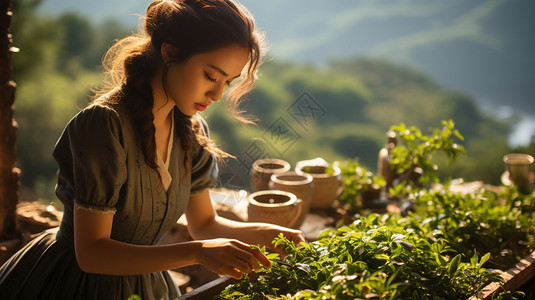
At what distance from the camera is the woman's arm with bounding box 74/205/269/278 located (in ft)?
3.48

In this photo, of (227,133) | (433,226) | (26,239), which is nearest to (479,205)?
(433,226)

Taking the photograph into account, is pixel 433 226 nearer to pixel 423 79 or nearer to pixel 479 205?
pixel 479 205

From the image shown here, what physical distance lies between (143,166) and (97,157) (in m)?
0.18

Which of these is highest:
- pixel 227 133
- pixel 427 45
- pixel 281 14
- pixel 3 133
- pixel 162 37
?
pixel 281 14

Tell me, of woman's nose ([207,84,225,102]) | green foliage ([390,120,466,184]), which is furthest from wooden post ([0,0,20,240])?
green foliage ([390,120,466,184])

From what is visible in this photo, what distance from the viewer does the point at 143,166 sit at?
1266mm

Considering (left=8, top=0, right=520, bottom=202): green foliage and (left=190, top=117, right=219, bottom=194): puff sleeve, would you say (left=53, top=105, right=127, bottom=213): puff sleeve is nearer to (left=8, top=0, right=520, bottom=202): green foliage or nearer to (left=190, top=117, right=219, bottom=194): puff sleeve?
(left=190, top=117, right=219, bottom=194): puff sleeve

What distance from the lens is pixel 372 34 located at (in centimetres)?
1062

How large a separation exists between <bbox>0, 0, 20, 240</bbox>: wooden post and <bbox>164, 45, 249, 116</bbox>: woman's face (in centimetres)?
101

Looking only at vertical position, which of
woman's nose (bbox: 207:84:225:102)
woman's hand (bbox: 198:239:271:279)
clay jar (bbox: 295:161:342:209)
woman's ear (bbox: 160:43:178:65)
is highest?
woman's ear (bbox: 160:43:178:65)

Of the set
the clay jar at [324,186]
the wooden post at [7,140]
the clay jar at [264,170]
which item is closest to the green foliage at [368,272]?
the clay jar at [324,186]

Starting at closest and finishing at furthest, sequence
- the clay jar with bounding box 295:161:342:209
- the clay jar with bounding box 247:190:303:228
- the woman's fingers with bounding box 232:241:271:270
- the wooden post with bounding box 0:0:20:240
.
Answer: the woman's fingers with bounding box 232:241:271:270 < the clay jar with bounding box 247:190:303:228 < the wooden post with bounding box 0:0:20:240 < the clay jar with bounding box 295:161:342:209

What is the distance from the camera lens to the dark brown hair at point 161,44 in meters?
1.16

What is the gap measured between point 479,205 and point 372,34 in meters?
9.53
